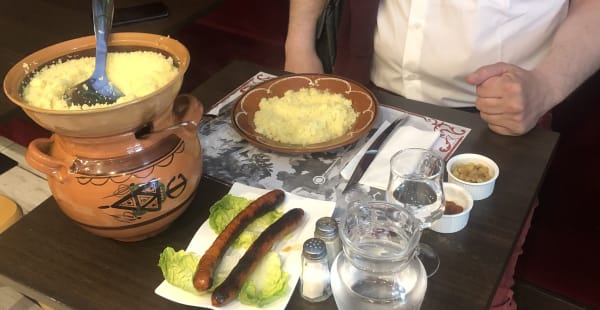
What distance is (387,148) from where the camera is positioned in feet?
3.63

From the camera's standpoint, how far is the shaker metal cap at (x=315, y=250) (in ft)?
2.61

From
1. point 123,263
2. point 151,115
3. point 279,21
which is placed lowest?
point 279,21

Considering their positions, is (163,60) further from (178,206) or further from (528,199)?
(528,199)

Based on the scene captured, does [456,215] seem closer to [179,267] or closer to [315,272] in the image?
[315,272]

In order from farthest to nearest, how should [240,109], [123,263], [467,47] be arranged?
[467,47], [240,109], [123,263]

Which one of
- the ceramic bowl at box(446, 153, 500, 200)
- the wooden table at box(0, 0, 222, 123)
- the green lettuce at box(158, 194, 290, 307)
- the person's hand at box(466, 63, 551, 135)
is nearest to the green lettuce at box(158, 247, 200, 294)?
the green lettuce at box(158, 194, 290, 307)

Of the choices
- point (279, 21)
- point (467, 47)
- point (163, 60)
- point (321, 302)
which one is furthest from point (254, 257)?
point (279, 21)

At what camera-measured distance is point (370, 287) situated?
78 cm

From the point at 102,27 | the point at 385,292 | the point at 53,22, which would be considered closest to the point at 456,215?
the point at 385,292

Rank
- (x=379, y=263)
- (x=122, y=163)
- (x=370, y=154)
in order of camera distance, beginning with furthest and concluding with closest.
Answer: (x=370, y=154)
(x=122, y=163)
(x=379, y=263)

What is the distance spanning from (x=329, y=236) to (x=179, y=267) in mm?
221

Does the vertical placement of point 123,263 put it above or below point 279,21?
above

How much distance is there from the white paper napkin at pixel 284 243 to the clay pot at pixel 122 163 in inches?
2.5

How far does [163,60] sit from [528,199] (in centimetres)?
64
